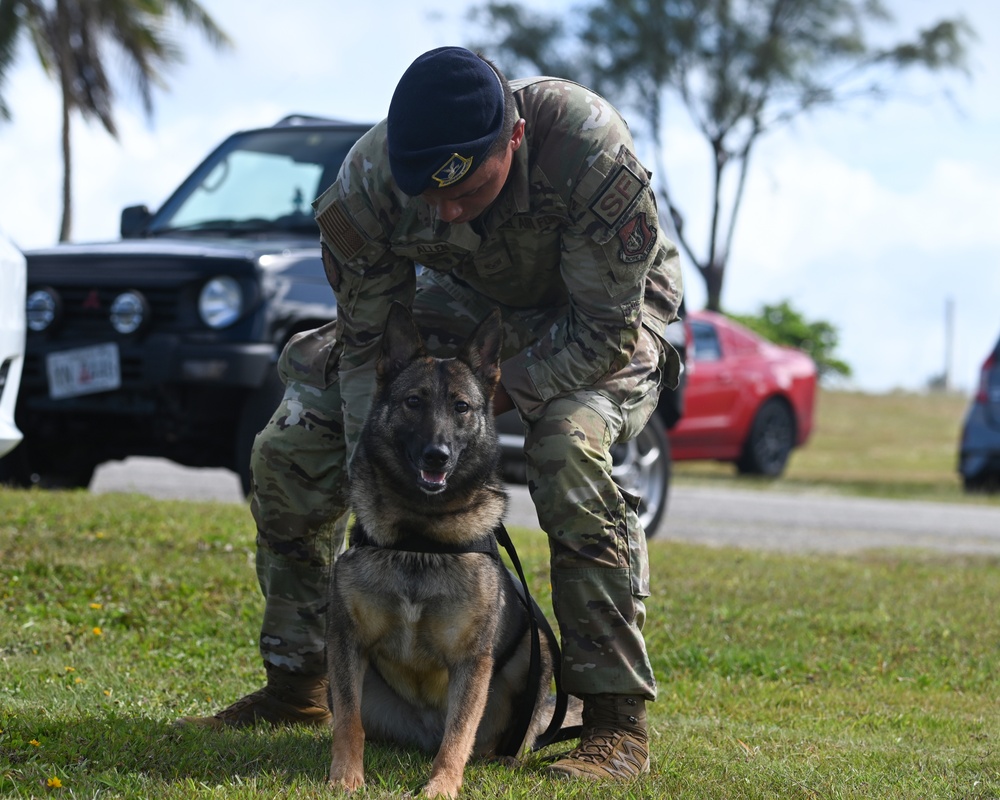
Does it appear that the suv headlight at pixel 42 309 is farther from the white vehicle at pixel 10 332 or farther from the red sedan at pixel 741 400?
the red sedan at pixel 741 400

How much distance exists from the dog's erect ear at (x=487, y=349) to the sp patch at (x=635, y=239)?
1.36 ft

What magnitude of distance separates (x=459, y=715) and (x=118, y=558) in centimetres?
303

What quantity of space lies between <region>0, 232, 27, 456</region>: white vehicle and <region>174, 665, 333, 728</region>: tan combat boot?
149 centimetres

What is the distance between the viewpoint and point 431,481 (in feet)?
12.3

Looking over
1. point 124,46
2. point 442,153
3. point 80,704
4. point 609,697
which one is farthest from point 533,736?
point 124,46

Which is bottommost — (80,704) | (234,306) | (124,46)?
(80,704)

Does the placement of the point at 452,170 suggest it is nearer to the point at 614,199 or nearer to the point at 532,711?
the point at 614,199

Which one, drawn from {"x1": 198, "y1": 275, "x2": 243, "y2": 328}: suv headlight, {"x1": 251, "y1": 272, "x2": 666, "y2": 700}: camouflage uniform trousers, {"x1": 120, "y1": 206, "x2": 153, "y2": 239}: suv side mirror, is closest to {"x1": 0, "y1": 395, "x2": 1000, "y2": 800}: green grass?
{"x1": 251, "y1": 272, "x2": 666, "y2": 700}: camouflage uniform trousers

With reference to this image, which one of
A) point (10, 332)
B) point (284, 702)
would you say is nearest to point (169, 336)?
point (10, 332)

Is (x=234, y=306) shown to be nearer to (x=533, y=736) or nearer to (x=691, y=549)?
(x=691, y=549)

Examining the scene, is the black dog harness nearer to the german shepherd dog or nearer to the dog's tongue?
the german shepherd dog

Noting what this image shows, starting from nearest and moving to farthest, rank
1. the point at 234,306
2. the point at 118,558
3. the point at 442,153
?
the point at 442,153 → the point at 118,558 → the point at 234,306

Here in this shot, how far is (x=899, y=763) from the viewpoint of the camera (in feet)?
13.2

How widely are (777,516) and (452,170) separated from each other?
8.06 metres
